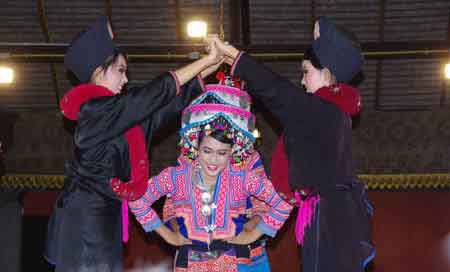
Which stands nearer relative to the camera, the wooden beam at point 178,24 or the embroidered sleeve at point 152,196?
the embroidered sleeve at point 152,196

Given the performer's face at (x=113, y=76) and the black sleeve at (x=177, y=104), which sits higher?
the performer's face at (x=113, y=76)

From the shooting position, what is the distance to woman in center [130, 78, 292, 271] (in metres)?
3.62

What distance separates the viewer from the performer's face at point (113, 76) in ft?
12.2

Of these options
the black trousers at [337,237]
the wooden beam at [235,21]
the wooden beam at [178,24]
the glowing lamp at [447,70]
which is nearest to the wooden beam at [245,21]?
the wooden beam at [235,21]

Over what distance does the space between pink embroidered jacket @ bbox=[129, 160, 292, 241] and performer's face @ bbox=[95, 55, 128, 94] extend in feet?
1.69

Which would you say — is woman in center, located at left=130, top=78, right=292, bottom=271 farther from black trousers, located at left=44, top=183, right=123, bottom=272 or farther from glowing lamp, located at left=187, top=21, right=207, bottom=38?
glowing lamp, located at left=187, top=21, right=207, bottom=38

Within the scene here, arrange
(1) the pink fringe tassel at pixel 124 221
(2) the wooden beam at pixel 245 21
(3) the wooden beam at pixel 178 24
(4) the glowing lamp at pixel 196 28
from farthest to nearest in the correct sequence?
(3) the wooden beam at pixel 178 24
(2) the wooden beam at pixel 245 21
(4) the glowing lamp at pixel 196 28
(1) the pink fringe tassel at pixel 124 221

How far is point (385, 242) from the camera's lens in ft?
25.6

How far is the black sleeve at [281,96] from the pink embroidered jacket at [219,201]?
0.49 meters

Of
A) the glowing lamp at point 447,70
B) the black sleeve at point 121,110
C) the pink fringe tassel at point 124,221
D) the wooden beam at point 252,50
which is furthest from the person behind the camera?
the glowing lamp at point 447,70

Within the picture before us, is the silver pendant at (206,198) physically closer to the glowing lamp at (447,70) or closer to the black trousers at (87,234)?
the black trousers at (87,234)

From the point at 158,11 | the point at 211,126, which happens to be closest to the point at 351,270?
the point at 211,126

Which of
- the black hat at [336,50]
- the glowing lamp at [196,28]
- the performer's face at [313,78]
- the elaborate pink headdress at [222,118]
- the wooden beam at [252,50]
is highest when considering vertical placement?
the glowing lamp at [196,28]

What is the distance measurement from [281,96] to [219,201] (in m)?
0.70
